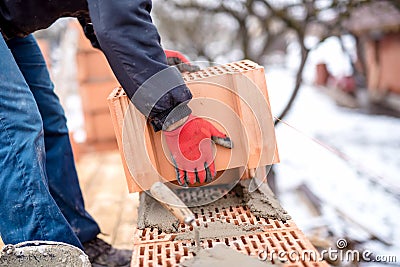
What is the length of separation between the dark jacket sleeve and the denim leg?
1.26 ft

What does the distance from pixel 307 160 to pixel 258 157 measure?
595 cm

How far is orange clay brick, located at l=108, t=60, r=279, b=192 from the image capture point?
190 cm

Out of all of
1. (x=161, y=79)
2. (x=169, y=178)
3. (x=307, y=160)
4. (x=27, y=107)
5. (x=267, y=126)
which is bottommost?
(x=307, y=160)

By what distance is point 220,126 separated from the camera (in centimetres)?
203

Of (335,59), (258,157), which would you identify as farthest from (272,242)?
(335,59)

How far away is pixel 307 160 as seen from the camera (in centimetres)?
773

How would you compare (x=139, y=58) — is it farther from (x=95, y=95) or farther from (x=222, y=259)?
(x=95, y=95)

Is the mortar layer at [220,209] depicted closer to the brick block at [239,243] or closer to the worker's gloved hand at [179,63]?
the brick block at [239,243]

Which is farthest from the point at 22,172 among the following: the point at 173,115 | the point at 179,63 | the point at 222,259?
the point at 179,63

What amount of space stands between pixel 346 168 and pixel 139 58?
5816 millimetres

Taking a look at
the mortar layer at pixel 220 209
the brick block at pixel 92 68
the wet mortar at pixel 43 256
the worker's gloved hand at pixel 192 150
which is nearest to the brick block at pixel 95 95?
the brick block at pixel 92 68

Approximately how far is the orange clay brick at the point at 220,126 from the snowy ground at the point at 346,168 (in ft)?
1.16

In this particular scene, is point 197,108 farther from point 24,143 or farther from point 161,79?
point 24,143

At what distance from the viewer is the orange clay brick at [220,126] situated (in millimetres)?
1904
